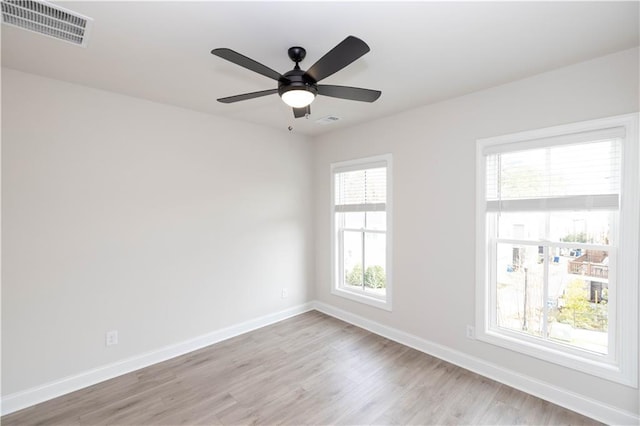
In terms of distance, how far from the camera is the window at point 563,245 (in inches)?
84.2

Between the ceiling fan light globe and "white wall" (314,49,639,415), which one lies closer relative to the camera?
the ceiling fan light globe

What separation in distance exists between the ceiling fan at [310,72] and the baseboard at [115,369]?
2.71 metres

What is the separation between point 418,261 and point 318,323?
1665 mm

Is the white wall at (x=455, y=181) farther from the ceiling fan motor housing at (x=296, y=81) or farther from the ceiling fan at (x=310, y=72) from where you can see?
the ceiling fan motor housing at (x=296, y=81)

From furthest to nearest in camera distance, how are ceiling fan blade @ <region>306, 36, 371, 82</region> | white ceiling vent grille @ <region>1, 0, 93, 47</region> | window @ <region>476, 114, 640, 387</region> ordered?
window @ <region>476, 114, 640, 387</region> < white ceiling vent grille @ <region>1, 0, 93, 47</region> < ceiling fan blade @ <region>306, 36, 371, 82</region>

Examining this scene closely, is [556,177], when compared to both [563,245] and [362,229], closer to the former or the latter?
[563,245]

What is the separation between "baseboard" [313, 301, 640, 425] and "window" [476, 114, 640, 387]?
23 centimetres

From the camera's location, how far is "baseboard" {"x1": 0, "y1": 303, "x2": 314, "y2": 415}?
2.38m

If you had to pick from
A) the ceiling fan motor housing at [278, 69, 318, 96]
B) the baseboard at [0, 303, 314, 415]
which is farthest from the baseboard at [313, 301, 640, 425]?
the ceiling fan motor housing at [278, 69, 318, 96]

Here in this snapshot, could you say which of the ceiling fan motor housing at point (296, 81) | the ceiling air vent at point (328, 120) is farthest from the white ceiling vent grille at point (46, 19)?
the ceiling air vent at point (328, 120)

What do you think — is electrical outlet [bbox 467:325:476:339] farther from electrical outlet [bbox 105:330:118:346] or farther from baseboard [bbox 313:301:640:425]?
electrical outlet [bbox 105:330:118:346]

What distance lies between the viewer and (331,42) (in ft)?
6.46

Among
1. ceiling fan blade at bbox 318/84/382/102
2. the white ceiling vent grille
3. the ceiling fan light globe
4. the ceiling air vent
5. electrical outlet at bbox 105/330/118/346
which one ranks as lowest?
electrical outlet at bbox 105/330/118/346

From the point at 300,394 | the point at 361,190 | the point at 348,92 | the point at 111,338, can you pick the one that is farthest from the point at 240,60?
the point at 111,338
